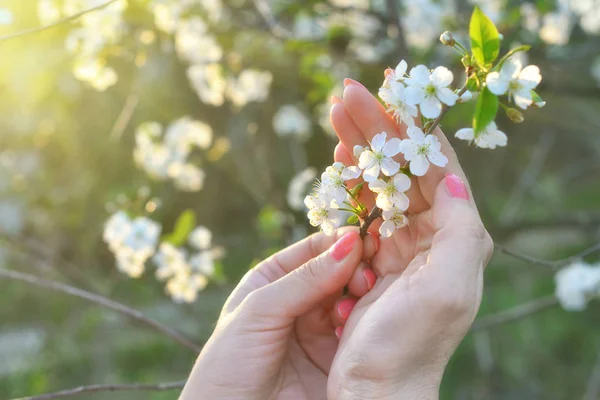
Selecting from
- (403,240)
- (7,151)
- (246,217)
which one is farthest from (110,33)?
(246,217)

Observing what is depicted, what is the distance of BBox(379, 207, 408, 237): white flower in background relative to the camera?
101cm

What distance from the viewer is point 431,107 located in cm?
87

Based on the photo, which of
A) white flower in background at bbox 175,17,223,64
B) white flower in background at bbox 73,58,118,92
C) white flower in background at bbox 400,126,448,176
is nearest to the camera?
white flower in background at bbox 400,126,448,176

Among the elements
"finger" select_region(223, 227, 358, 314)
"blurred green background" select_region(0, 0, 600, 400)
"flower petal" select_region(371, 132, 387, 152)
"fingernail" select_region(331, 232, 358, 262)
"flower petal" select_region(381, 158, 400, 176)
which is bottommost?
"blurred green background" select_region(0, 0, 600, 400)

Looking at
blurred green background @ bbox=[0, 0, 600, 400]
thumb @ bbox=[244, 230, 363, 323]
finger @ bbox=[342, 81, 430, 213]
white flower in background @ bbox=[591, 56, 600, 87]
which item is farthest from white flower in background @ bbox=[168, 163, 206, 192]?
white flower in background @ bbox=[591, 56, 600, 87]

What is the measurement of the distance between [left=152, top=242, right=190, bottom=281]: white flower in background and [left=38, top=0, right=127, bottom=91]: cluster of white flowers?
0.64 metres

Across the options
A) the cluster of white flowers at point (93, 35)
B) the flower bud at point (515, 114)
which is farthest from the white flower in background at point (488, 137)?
the cluster of white flowers at point (93, 35)

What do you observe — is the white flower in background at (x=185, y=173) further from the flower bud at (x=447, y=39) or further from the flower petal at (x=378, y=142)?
the flower bud at (x=447, y=39)

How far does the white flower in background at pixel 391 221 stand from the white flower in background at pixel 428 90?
0.69ft

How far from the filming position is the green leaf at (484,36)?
81cm

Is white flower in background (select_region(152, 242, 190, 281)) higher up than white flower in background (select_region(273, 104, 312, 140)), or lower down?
higher up

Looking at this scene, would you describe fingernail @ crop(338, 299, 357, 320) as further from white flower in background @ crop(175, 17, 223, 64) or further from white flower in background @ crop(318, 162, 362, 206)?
white flower in background @ crop(175, 17, 223, 64)

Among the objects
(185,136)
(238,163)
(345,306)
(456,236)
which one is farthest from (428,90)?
(238,163)

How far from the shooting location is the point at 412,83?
88 cm
